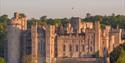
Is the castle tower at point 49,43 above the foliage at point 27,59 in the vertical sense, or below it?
above

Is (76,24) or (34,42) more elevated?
(76,24)

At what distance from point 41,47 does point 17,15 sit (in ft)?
14.7

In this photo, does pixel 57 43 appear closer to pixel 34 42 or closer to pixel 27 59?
pixel 34 42

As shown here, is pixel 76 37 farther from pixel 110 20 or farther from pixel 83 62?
pixel 110 20

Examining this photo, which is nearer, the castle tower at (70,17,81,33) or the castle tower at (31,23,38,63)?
the castle tower at (31,23,38,63)

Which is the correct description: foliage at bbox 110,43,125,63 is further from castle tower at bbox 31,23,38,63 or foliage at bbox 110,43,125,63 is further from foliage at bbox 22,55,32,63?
foliage at bbox 22,55,32,63

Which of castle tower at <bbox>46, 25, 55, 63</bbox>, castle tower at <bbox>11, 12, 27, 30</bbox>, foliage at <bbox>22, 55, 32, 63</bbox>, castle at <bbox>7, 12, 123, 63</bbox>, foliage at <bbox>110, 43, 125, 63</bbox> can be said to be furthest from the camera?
foliage at <bbox>110, 43, 125, 63</bbox>

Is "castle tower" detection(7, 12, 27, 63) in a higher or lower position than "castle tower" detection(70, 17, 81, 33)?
lower

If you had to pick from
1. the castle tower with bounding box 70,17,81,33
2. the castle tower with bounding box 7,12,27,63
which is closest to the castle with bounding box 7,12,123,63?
the castle tower with bounding box 7,12,27,63

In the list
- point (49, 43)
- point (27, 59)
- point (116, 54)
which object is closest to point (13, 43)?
point (49, 43)

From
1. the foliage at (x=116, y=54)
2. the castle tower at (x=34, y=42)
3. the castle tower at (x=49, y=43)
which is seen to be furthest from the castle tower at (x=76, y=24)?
the castle tower at (x=34, y=42)

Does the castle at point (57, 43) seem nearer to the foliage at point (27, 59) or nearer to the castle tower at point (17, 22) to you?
the castle tower at point (17, 22)

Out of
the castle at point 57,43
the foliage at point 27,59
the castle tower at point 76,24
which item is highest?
the castle tower at point 76,24

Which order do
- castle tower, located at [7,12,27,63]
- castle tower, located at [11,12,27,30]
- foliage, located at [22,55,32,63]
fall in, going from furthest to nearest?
castle tower, located at [11,12,27,30]
castle tower, located at [7,12,27,63]
foliage, located at [22,55,32,63]
